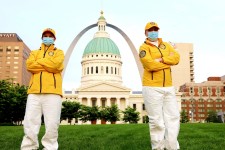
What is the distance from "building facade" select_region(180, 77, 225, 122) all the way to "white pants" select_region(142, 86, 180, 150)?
85.1m

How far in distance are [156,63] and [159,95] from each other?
1.85 feet

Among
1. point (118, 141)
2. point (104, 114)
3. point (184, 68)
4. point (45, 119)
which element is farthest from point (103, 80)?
point (45, 119)

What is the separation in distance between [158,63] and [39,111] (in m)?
2.25

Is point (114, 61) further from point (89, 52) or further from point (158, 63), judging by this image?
point (158, 63)

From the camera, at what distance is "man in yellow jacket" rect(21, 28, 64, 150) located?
228 inches

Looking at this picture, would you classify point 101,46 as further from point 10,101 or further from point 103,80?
point 10,101

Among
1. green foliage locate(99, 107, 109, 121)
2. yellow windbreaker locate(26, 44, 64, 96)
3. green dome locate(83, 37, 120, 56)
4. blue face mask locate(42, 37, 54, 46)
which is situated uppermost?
green dome locate(83, 37, 120, 56)

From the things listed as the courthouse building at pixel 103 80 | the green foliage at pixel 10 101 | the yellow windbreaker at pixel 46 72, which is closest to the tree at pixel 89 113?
the courthouse building at pixel 103 80

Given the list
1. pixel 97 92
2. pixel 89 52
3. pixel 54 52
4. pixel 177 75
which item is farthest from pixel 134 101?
pixel 54 52

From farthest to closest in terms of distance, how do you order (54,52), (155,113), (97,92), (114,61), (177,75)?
1. (177,75)
2. (114,61)
3. (97,92)
4. (54,52)
5. (155,113)

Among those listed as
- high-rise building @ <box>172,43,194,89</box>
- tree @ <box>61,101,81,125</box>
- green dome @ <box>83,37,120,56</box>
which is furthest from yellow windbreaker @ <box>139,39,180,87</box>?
high-rise building @ <box>172,43,194,89</box>

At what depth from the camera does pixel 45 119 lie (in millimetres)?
5832

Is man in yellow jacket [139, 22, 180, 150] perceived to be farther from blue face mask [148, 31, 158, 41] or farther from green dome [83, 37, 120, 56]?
green dome [83, 37, 120, 56]

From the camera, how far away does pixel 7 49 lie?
96312 millimetres
